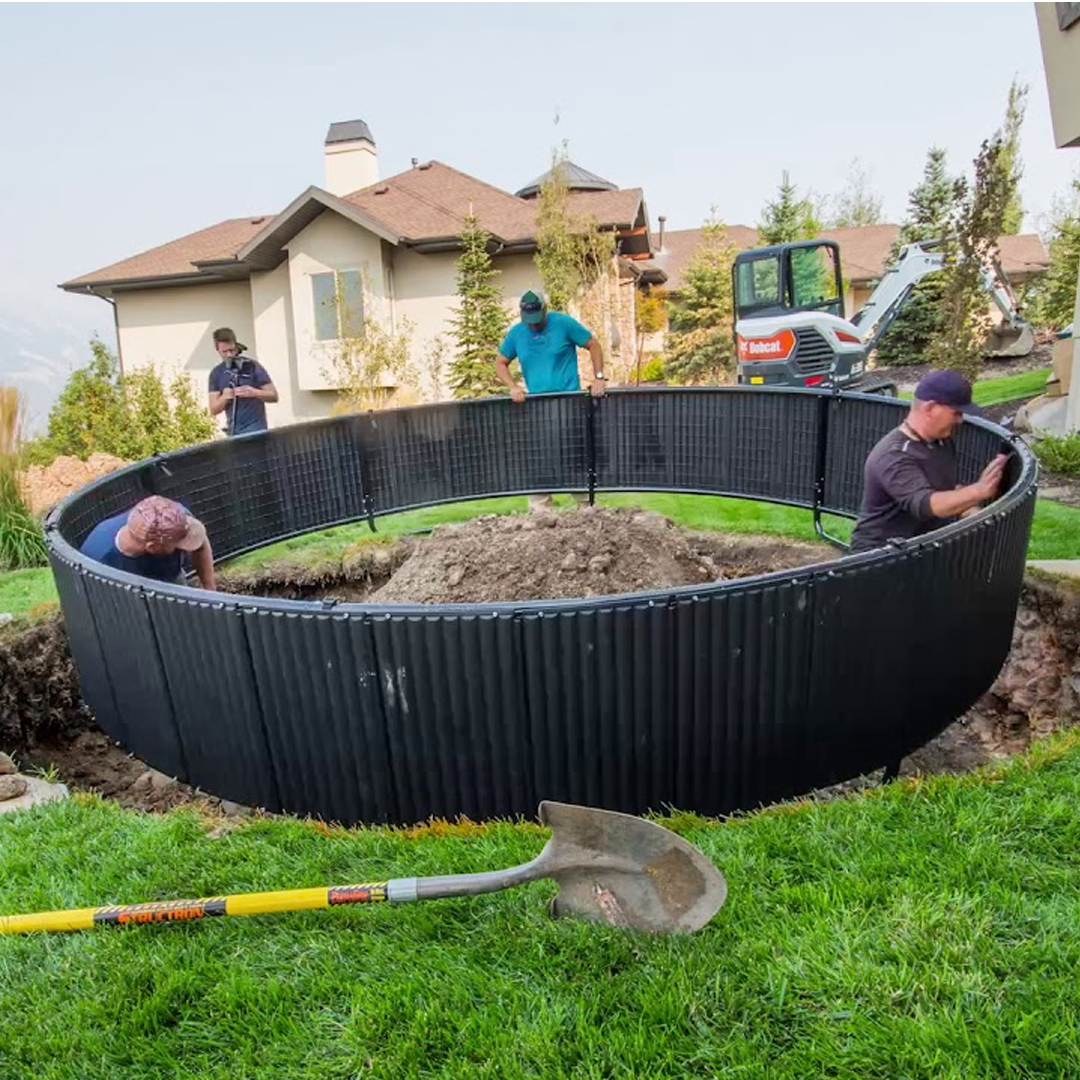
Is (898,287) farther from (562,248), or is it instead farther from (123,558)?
(123,558)

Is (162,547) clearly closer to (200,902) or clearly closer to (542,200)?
(200,902)

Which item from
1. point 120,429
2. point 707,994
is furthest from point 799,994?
point 120,429


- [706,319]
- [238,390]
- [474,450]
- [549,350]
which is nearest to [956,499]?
[549,350]

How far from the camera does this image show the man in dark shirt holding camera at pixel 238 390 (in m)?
8.06

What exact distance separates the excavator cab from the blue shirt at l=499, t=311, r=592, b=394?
5.23 metres

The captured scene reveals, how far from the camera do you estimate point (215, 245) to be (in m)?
22.6

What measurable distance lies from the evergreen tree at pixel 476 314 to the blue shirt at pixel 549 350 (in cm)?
935

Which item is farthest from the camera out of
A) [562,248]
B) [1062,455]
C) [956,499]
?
[562,248]

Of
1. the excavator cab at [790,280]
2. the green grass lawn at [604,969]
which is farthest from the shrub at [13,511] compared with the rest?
the excavator cab at [790,280]

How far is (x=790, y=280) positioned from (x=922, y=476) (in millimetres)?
9152

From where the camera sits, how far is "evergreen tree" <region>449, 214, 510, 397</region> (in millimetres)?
17844

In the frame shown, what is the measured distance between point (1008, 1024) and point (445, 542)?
216 inches

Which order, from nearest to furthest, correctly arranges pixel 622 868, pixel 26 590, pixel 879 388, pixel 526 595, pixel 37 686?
pixel 622 868 → pixel 37 686 → pixel 526 595 → pixel 26 590 → pixel 879 388

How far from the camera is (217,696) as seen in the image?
143 inches
